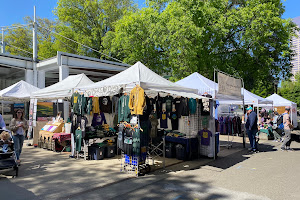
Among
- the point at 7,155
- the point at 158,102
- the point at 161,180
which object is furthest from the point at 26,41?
the point at 161,180

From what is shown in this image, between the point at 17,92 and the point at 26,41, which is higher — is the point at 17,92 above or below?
below

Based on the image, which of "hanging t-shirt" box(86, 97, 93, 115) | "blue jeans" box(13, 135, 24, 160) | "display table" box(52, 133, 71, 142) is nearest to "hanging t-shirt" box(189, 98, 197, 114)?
"hanging t-shirt" box(86, 97, 93, 115)

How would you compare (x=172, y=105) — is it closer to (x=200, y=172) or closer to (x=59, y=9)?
(x=200, y=172)

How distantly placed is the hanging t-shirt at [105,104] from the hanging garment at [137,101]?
3092mm

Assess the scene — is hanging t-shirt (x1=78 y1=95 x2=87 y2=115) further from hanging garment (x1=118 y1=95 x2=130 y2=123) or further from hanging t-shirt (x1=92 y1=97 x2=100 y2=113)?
hanging garment (x1=118 y1=95 x2=130 y2=123)

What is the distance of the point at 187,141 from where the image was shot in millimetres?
7609

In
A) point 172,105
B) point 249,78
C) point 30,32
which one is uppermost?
point 30,32

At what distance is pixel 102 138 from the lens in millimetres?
8016

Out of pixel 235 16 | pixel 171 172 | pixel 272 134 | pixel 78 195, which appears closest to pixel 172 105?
pixel 171 172

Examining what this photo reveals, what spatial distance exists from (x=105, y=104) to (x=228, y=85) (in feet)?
15.3

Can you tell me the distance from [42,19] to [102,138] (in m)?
32.0

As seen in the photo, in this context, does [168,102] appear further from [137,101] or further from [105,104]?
[137,101]

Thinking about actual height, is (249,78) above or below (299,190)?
above

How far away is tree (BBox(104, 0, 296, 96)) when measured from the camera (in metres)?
16.4
